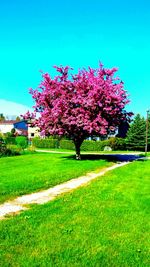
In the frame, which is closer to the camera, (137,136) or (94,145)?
(94,145)

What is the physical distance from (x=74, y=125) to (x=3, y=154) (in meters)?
11.2

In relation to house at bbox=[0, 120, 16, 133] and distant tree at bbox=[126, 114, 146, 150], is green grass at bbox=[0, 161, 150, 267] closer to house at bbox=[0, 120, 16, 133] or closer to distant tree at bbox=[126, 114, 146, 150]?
distant tree at bbox=[126, 114, 146, 150]

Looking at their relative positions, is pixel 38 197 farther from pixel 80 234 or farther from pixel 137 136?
pixel 137 136

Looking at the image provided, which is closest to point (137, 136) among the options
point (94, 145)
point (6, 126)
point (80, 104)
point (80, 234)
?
point (94, 145)

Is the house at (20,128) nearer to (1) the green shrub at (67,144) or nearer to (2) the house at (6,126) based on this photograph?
(2) the house at (6,126)

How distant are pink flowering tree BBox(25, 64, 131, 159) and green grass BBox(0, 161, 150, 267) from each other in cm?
1352

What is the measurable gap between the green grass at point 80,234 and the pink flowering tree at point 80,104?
13.5 m

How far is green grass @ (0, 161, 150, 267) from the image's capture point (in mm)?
6316

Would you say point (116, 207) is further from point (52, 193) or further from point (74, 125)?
point (74, 125)

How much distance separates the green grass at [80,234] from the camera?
6.32 meters

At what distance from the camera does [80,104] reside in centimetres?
2527

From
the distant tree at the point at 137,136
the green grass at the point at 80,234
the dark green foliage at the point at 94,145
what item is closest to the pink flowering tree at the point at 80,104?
the green grass at the point at 80,234

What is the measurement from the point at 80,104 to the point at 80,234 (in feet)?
59.8

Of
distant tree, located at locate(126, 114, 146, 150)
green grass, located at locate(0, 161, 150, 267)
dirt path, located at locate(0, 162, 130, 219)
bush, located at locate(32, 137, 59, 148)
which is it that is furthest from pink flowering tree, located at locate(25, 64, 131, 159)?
bush, located at locate(32, 137, 59, 148)
